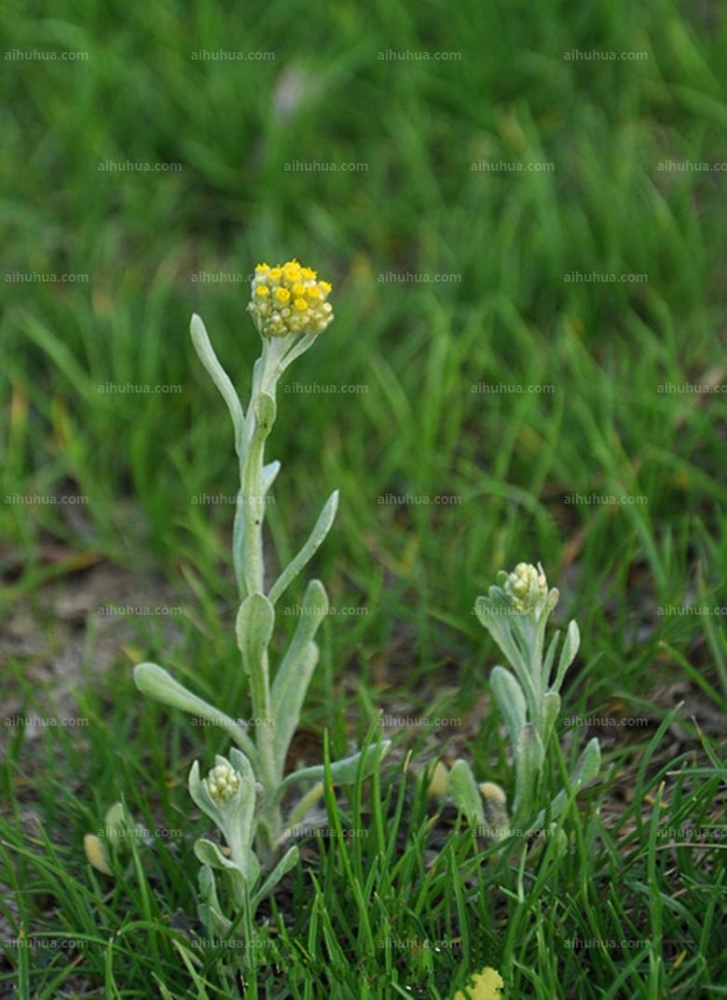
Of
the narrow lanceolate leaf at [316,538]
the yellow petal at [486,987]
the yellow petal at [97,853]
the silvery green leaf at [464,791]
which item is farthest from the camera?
the yellow petal at [97,853]

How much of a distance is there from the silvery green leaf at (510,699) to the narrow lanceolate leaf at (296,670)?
1.04 feet

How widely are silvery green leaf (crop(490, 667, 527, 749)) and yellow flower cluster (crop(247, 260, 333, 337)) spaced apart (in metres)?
0.67

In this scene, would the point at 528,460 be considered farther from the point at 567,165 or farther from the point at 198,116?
the point at 198,116

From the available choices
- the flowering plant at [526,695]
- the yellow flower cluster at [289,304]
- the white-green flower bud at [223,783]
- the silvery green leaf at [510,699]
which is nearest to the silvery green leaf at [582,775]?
the flowering plant at [526,695]

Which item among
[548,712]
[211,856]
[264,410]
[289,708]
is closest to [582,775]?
[548,712]

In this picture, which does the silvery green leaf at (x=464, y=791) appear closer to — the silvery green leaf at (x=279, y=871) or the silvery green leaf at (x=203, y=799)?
the silvery green leaf at (x=279, y=871)

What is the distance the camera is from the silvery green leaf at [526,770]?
237 cm

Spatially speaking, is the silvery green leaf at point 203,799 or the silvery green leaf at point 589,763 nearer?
the silvery green leaf at point 203,799

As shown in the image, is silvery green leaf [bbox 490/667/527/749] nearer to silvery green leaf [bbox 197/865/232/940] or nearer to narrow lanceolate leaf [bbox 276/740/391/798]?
narrow lanceolate leaf [bbox 276/740/391/798]

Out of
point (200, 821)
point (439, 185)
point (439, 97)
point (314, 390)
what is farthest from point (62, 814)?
point (439, 97)

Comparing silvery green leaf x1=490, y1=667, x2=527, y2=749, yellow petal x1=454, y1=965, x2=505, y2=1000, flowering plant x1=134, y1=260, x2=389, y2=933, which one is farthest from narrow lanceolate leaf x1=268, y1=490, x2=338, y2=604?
yellow petal x1=454, y1=965, x2=505, y2=1000

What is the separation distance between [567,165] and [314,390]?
1.17m

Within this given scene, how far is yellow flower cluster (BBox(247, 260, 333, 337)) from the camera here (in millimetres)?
2186

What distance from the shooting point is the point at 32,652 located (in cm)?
330
